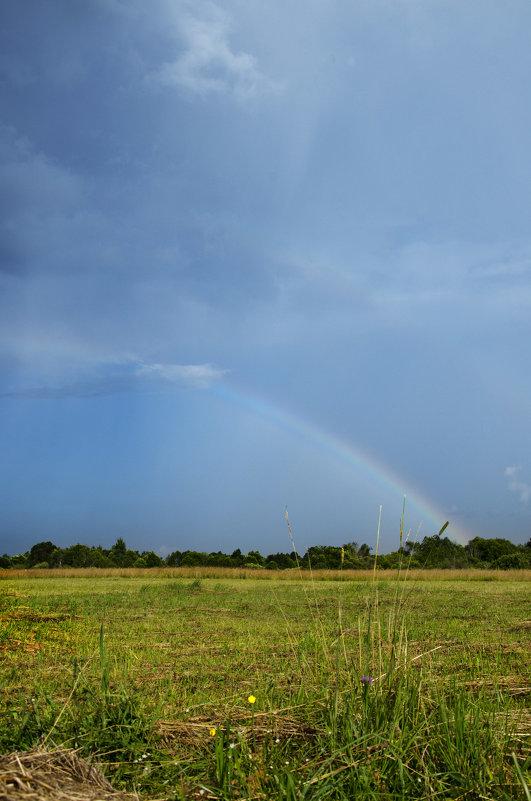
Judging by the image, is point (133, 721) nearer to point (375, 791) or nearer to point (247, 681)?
point (375, 791)

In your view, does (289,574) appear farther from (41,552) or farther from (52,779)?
(52,779)

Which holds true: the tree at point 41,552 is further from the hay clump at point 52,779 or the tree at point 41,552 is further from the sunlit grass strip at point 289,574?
the hay clump at point 52,779

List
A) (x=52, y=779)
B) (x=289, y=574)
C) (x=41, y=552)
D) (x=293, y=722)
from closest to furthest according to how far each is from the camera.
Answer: (x=52, y=779)
(x=293, y=722)
(x=289, y=574)
(x=41, y=552)

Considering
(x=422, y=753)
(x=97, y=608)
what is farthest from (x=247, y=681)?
(x=97, y=608)

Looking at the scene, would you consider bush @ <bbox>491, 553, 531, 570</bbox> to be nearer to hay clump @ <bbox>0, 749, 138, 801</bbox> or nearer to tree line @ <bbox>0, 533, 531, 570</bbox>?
tree line @ <bbox>0, 533, 531, 570</bbox>

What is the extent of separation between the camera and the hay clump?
5.36 ft

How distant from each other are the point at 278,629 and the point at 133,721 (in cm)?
415

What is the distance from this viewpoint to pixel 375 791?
1927 mm

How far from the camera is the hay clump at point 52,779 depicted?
1634 millimetres

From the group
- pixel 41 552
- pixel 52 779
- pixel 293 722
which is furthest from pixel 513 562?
pixel 52 779

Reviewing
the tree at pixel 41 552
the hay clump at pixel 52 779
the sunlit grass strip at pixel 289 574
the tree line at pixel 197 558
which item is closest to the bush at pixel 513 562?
the tree line at pixel 197 558

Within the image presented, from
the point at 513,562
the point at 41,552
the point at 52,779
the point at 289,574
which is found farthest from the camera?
the point at 41,552

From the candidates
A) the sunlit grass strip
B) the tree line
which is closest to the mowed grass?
the sunlit grass strip

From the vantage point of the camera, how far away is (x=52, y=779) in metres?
1.75
